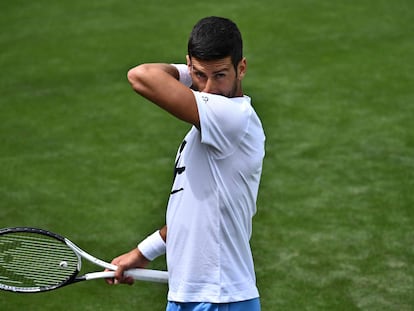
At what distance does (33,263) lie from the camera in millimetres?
5734

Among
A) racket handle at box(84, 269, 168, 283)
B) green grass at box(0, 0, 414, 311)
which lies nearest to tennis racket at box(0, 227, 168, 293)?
racket handle at box(84, 269, 168, 283)

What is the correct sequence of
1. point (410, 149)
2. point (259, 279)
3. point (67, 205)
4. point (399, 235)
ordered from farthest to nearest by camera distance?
point (410, 149) < point (67, 205) < point (399, 235) < point (259, 279)

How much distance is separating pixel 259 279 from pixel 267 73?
5373 mm

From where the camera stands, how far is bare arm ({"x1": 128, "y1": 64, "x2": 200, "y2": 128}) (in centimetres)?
446

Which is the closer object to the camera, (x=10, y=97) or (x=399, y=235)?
(x=399, y=235)

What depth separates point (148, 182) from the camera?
32.6 feet

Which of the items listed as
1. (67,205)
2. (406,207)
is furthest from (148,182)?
(406,207)

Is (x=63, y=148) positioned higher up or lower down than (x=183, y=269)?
lower down

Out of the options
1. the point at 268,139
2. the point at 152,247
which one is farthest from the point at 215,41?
the point at 268,139

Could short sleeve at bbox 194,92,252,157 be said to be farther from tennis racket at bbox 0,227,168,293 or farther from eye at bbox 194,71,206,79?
A: tennis racket at bbox 0,227,168,293

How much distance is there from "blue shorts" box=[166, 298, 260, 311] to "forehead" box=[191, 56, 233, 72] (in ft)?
3.88

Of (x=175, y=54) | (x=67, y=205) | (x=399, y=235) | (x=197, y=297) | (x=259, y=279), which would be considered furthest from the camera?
(x=175, y=54)

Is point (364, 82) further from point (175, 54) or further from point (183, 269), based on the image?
point (183, 269)

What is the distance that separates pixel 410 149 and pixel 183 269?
20.3 feet
